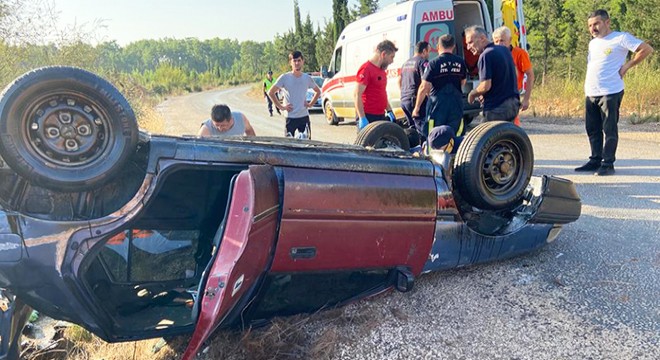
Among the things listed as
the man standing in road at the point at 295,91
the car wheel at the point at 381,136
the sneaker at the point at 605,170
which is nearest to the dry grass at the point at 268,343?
the car wheel at the point at 381,136

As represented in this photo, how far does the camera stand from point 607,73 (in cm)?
534

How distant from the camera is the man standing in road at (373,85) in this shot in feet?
16.6

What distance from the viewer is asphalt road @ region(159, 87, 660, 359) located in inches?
91.2

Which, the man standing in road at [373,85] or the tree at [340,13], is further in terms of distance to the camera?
the tree at [340,13]

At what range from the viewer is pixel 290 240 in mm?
2189

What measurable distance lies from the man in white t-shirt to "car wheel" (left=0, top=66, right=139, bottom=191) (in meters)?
5.28

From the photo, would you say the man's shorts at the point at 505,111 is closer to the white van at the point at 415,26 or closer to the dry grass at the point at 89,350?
the dry grass at the point at 89,350

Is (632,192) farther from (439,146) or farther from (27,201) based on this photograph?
(27,201)

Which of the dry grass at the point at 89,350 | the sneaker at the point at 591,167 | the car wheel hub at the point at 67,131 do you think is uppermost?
the car wheel hub at the point at 67,131

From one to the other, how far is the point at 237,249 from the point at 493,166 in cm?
185

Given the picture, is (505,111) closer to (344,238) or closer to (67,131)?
(344,238)

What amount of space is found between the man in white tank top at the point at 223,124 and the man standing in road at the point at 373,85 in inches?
51.7

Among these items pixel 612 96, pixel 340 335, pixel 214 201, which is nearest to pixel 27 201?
pixel 214 201

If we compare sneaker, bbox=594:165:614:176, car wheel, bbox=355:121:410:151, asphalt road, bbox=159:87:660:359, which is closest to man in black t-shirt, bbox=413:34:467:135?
car wheel, bbox=355:121:410:151
